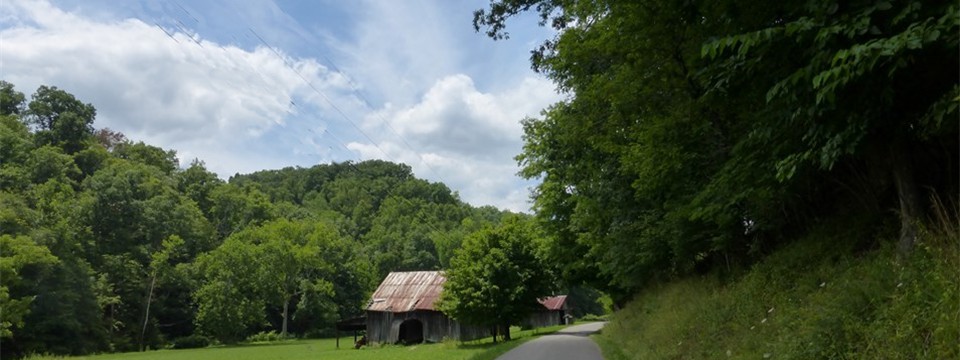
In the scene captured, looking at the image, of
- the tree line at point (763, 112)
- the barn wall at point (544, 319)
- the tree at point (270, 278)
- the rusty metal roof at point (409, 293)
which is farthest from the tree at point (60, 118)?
the tree line at point (763, 112)

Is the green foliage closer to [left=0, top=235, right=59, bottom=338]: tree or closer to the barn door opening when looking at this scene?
[left=0, top=235, right=59, bottom=338]: tree

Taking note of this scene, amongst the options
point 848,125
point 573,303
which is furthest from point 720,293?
point 573,303

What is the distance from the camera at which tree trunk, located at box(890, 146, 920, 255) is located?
20.5 ft

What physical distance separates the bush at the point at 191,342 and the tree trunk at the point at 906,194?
71652 mm

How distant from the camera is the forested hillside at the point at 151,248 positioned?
48.5 meters

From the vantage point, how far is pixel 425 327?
48.9 m

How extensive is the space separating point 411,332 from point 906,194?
47041 millimetres

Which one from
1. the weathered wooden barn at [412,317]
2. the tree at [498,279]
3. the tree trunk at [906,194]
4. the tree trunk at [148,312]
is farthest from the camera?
the tree trunk at [148,312]

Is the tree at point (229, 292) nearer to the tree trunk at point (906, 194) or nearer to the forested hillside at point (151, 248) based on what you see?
the forested hillside at point (151, 248)

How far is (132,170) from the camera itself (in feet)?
255

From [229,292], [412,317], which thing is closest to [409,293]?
[412,317]

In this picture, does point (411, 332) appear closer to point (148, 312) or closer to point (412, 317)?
point (412, 317)

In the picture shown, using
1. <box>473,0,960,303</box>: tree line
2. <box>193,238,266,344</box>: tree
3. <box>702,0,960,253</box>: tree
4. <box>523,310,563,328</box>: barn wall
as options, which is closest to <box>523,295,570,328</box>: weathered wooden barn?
<box>523,310,563,328</box>: barn wall

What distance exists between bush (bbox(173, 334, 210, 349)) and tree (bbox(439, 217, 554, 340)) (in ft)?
134
